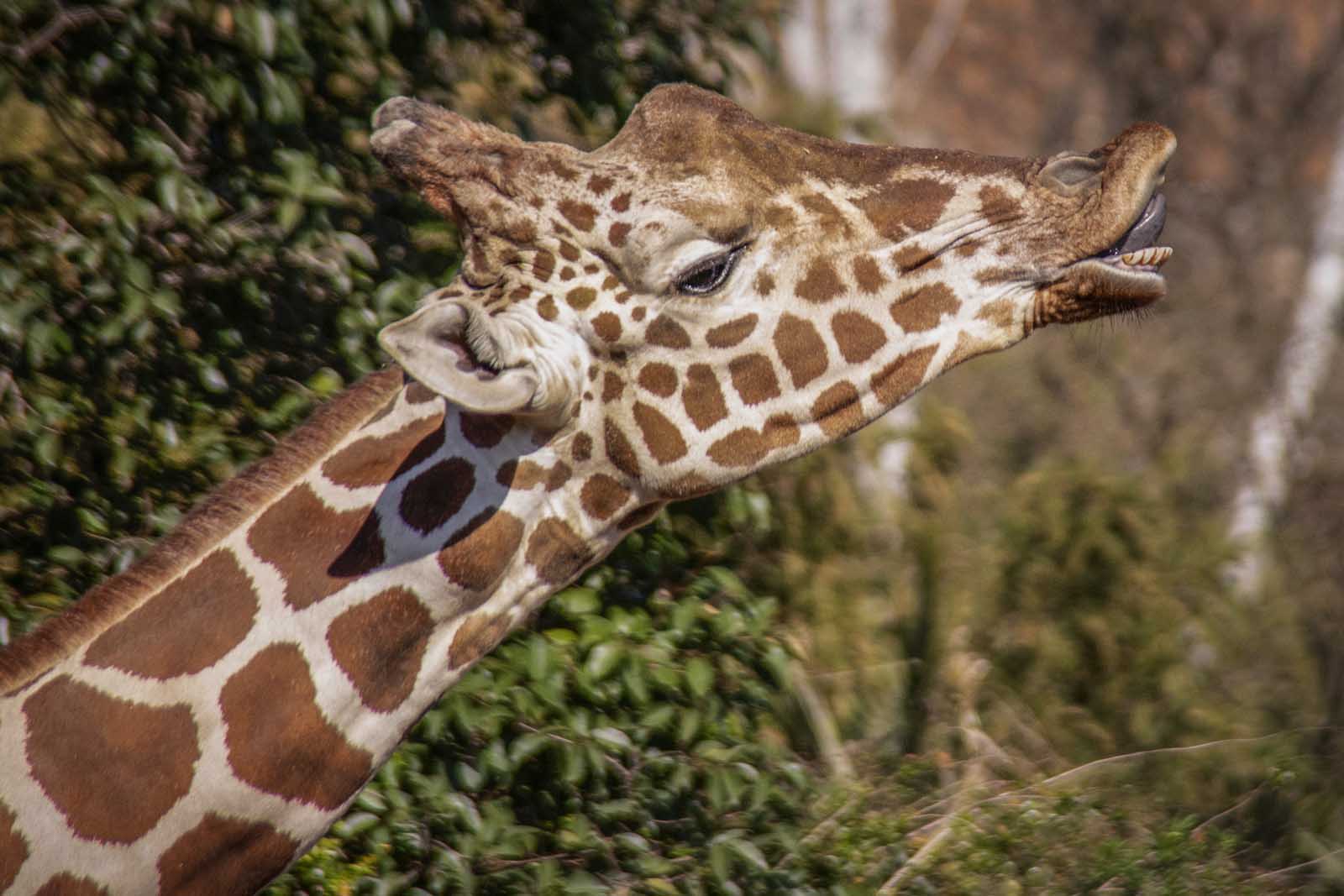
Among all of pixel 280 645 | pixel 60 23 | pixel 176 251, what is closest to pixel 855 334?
pixel 280 645

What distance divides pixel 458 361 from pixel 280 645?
0.61 metres

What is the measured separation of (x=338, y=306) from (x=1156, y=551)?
3.75 m

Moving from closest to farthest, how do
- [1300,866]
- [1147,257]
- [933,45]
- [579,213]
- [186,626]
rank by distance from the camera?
[186,626] → [579,213] → [1147,257] → [1300,866] → [933,45]

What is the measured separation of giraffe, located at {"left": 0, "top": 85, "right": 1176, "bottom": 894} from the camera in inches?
95.2

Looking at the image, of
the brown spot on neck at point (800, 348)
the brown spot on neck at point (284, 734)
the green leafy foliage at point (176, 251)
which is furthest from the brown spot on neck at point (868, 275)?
the green leafy foliage at point (176, 251)

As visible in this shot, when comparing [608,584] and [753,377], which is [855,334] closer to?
[753,377]

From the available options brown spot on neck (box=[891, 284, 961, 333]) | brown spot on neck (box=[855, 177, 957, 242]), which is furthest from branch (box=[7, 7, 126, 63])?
brown spot on neck (box=[891, 284, 961, 333])

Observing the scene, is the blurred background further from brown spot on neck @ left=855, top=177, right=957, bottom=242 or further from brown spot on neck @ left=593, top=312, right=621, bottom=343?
brown spot on neck @ left=593, top=312, right=621, bottom=343

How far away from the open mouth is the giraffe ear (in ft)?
3.91

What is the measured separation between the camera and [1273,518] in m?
7.28

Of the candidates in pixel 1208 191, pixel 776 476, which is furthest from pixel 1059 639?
pixel 1208 191

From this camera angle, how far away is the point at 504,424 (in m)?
2.63

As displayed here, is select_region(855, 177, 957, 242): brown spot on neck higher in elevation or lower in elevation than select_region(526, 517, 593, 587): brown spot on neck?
higher

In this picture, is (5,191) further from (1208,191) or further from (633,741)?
(1208,191)
